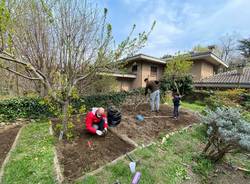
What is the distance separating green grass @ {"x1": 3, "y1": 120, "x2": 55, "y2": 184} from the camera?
256 centimetres

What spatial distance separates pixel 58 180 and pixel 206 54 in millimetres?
14689

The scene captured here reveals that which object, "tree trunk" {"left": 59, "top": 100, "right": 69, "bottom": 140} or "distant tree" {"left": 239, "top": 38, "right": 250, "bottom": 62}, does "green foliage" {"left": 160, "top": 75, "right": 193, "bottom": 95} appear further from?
"distant tree" {"left": 239, "top": 38, "right": 250, "bottom": 62}

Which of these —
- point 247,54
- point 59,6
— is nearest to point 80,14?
point 59,6

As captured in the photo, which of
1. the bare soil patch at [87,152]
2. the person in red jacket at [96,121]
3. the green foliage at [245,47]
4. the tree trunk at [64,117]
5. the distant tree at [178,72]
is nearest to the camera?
the bare soil patch at [87,152]

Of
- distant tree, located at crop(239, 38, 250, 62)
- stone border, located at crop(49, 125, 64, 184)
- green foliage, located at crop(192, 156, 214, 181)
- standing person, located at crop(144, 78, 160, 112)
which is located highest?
distant tree, located at crop(239, 38, 250, 62)

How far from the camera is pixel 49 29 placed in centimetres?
596

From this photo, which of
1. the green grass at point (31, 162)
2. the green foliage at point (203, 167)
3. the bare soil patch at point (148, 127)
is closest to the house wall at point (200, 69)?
the bare soil patch at point (148, 127)

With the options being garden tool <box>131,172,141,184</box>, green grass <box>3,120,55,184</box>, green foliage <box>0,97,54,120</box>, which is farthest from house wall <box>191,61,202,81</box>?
green grass <box>3,120,55,184</box>

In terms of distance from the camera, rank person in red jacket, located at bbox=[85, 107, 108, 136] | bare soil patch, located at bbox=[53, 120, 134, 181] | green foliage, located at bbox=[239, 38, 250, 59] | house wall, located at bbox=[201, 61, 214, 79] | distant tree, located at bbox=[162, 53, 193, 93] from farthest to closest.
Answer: green foliage, located at bbox=[239, 38, 250, 59] < house wall, located at bbox=[201, 61, 214, 79] < distant tree, located at bbox=[162, 53, 193, 93] < person in red jacket, located at bbox=[85, 107, 108, 136] < bare soil patch, located at bbox=[53, 120, 134, 181]

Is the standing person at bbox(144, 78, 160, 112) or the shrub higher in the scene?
the standing person at bbox(144, 78, 160, 112)

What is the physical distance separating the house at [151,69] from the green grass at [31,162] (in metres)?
10.4

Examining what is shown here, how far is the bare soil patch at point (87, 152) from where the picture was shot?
2.85 meters

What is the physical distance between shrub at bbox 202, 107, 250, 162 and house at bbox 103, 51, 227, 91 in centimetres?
1057

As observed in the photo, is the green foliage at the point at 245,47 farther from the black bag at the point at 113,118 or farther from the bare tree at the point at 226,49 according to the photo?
the black bag at the point at 113,118
